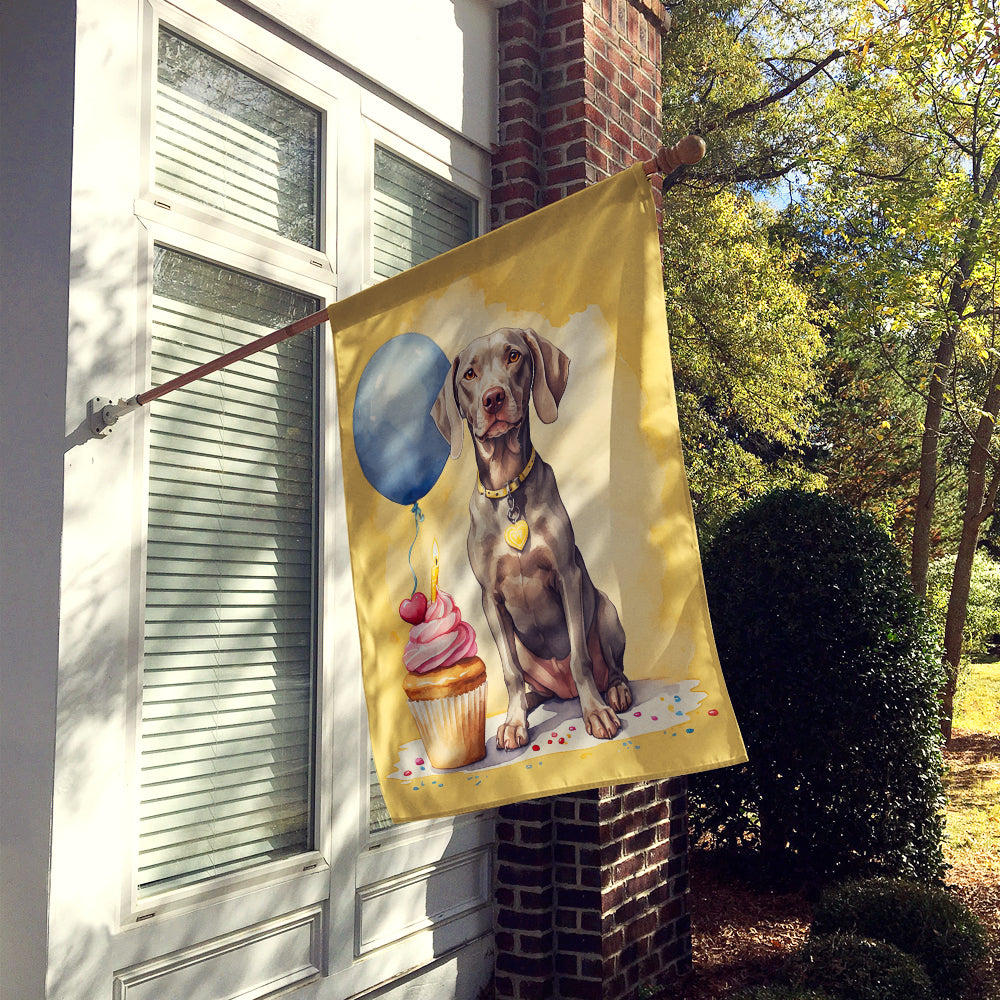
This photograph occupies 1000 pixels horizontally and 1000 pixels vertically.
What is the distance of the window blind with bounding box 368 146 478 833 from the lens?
4.04 metres

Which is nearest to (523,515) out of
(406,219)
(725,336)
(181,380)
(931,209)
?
(181,380)

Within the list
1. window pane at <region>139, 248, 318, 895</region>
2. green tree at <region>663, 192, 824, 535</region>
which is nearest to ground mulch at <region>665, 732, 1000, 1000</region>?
window pane at <region>139, 248, 318, 895</region>

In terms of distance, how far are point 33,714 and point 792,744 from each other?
4.48 meters

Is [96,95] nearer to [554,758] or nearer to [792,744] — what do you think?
[554,758]

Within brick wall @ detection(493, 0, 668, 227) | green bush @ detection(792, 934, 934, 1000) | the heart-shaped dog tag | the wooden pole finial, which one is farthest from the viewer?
brick wall @ detection(493, 0, 668, 227)

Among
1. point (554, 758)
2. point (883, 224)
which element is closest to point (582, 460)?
point (554, 758)

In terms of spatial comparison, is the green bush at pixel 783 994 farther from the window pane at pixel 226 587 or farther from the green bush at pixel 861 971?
the window pane at pixel 226 587

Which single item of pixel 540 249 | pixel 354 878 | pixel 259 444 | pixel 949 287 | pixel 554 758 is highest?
pixel 949 287

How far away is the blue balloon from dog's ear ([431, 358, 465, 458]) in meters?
0.01

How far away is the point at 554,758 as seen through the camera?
238 cm

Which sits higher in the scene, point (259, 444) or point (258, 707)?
point (259, 444)

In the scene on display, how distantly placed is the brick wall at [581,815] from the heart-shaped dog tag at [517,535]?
2205 mm

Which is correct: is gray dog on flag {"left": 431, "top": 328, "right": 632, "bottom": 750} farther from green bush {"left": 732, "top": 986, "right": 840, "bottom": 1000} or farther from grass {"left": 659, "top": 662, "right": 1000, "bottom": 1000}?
grass {"left": 659, "top": 662, "right": 1000, "bottom": 1000}

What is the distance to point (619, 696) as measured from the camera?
7.70 feet
